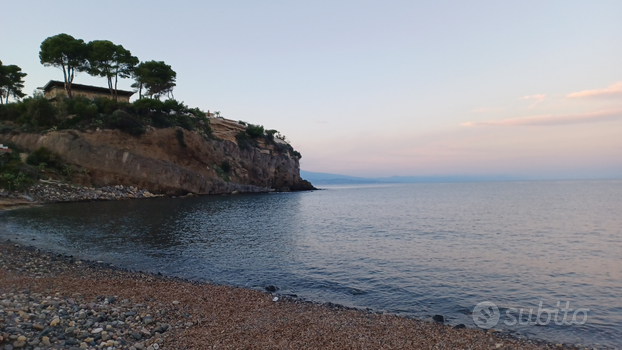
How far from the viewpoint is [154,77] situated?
222ft

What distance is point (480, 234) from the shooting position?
25.5 metres

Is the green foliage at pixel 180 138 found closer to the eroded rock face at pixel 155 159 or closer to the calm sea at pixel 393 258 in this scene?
the eroded rock face at pixel 155 159

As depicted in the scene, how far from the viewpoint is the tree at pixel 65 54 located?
182 feet

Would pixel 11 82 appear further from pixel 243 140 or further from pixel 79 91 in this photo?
pixel 243 140

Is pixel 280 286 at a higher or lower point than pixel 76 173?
lower

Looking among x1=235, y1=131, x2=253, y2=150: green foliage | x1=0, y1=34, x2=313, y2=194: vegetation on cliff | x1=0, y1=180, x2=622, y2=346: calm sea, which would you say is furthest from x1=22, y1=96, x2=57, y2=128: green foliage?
Result: x1=235, y1=131, x2=253, y2=150: green foliage

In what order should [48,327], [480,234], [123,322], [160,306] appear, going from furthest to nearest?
[480,234] < [160,306] < [123,322] < [48,327]

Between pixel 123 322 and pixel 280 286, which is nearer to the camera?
pixel 123 322

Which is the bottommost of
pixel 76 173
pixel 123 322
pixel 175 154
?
pixel 123 322

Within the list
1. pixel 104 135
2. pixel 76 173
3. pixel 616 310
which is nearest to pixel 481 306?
pixel 616 310

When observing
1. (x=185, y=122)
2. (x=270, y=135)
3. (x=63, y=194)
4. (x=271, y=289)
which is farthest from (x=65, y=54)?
(x=271, y=289)

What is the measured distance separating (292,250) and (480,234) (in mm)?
14983

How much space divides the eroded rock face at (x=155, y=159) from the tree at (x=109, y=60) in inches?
510

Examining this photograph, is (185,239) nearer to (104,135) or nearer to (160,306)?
(160,306)
